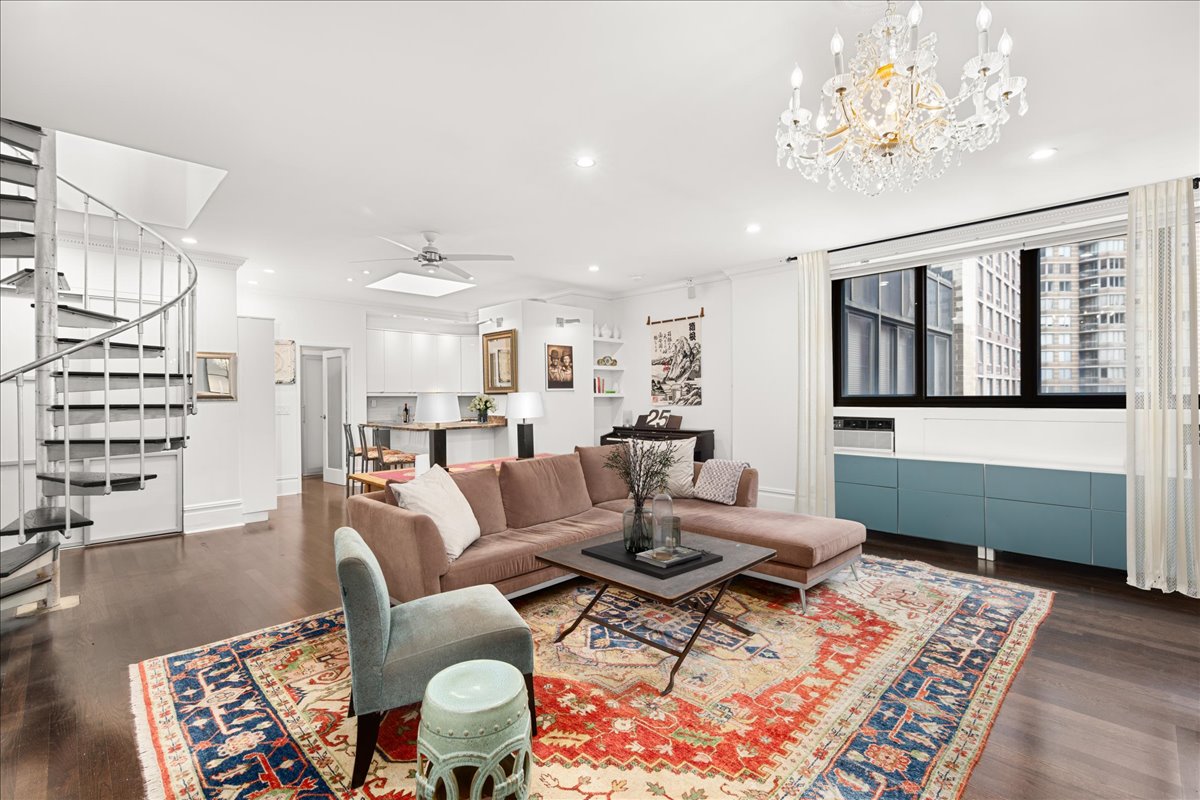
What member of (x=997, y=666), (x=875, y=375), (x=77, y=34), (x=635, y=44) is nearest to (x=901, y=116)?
(x=635, y=44)

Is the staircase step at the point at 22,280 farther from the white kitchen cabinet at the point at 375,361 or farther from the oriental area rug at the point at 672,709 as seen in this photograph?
the white kitchen cabinet at the point at 375,361

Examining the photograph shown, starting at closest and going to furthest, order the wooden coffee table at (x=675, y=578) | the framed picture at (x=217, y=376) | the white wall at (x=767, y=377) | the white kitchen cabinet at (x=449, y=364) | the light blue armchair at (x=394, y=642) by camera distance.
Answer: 1. the light blue armchair at (x=394, y=642)
2. the wooden coffee table at (x=675, y=578)
3. the framed picture at (x=217, y=376)
4. the white wall at (x=767, y=377)
5. the white kitchen cabinet at (x=449, y=364)

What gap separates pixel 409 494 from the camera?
307 cm

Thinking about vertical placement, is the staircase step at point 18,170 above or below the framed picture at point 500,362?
above

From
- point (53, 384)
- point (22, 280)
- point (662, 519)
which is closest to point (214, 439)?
point (53, 384)

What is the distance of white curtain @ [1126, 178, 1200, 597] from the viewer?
11.4 feet

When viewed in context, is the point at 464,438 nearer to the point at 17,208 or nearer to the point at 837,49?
the point at 17,208

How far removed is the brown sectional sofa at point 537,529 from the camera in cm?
289

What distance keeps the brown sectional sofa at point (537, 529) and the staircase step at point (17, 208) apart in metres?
2.30

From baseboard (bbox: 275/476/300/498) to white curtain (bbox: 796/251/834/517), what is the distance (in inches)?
254

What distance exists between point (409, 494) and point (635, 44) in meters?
2.49

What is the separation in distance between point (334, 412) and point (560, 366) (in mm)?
3693

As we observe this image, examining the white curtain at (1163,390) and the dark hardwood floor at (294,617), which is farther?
the white curtain at (1163,390)

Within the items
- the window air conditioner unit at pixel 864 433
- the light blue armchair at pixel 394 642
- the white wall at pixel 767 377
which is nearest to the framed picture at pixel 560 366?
the white wall at pixel 767 377
